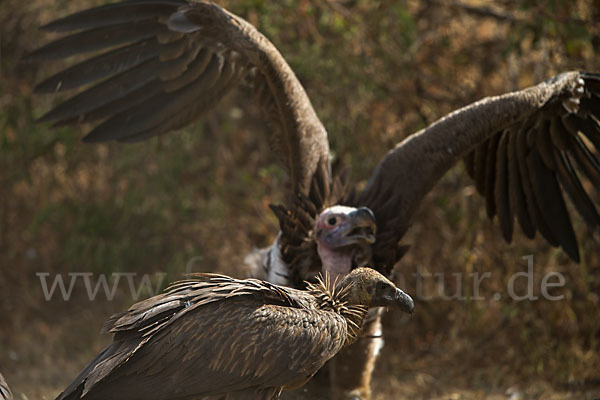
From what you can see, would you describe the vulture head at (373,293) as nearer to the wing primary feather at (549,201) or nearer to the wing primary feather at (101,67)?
the wing primary feather at (549,201)

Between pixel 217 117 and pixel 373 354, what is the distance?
314cm

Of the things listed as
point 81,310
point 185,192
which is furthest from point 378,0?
point 81,310

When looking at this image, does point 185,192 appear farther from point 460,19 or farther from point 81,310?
point 460,19

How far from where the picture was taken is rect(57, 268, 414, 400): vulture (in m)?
3.24

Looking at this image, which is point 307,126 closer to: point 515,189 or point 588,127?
point 515,189

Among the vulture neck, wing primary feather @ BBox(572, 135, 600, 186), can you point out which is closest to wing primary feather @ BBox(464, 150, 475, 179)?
wing primary feather @ BBox(572, 135, 600, 186)

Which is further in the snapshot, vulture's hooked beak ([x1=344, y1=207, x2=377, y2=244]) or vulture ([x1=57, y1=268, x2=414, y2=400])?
vulture's hooked beak ([x1=344, y1=207, x2=377, y2=244])

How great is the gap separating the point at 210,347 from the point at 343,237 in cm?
125

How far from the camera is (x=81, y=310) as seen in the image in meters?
7.46

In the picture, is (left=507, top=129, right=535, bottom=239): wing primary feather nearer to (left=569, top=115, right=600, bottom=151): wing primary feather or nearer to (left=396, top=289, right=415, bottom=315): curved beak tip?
(left=569, top=115, right=600, bottom=151): wing primary feather

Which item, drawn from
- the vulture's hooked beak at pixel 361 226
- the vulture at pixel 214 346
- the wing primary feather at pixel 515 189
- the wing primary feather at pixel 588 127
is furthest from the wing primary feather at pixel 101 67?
the wing primary feather at pixel 588 127

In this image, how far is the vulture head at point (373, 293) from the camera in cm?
361

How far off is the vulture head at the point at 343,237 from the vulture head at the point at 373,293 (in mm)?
665

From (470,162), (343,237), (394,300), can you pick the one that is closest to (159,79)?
(343,237)
